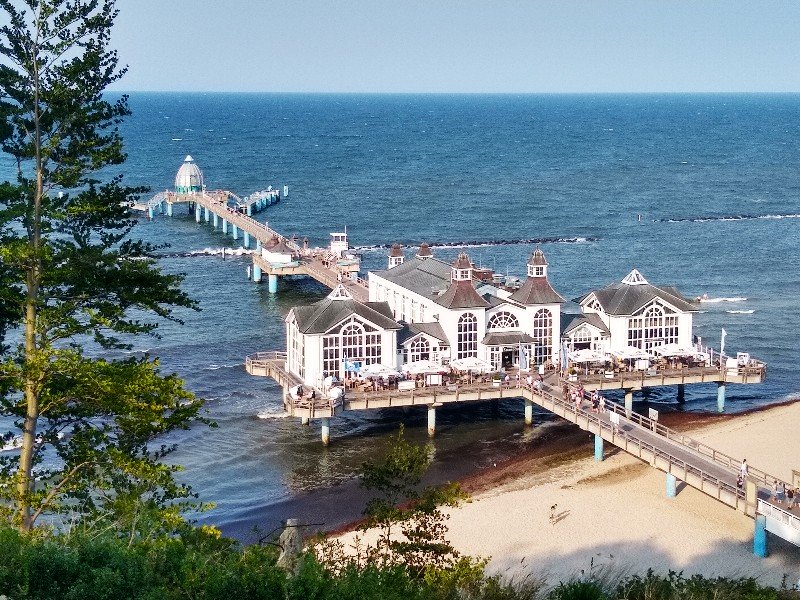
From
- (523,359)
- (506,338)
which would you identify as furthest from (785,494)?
(506,338)

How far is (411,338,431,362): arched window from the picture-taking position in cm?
4956

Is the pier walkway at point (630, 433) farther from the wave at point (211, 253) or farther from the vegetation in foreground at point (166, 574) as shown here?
the wave at point (211, 253)

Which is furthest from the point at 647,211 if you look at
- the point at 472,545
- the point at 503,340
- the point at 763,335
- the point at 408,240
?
the point at 472,545

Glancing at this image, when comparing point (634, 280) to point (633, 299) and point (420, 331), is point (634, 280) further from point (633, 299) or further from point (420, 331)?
point (420, 331)

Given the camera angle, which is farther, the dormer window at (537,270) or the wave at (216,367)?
the wave at (216,367)

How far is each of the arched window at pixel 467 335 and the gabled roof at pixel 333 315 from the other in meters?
2.78

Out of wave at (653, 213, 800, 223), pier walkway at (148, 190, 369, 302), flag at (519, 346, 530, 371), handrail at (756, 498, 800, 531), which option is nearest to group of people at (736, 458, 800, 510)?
handrail at (756, 498, 800, 531)

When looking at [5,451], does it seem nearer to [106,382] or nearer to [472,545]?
[472,545]

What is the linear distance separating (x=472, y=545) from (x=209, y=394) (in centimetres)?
1981

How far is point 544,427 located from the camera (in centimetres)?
4881

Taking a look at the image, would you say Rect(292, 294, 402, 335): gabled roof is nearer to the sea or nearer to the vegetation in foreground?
the sea

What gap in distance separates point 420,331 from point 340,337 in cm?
353

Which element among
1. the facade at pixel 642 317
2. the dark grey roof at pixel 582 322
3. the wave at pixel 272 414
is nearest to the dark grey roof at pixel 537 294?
the dark grey roof at pixel 582 322

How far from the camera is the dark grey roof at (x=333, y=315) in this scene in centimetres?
4788
